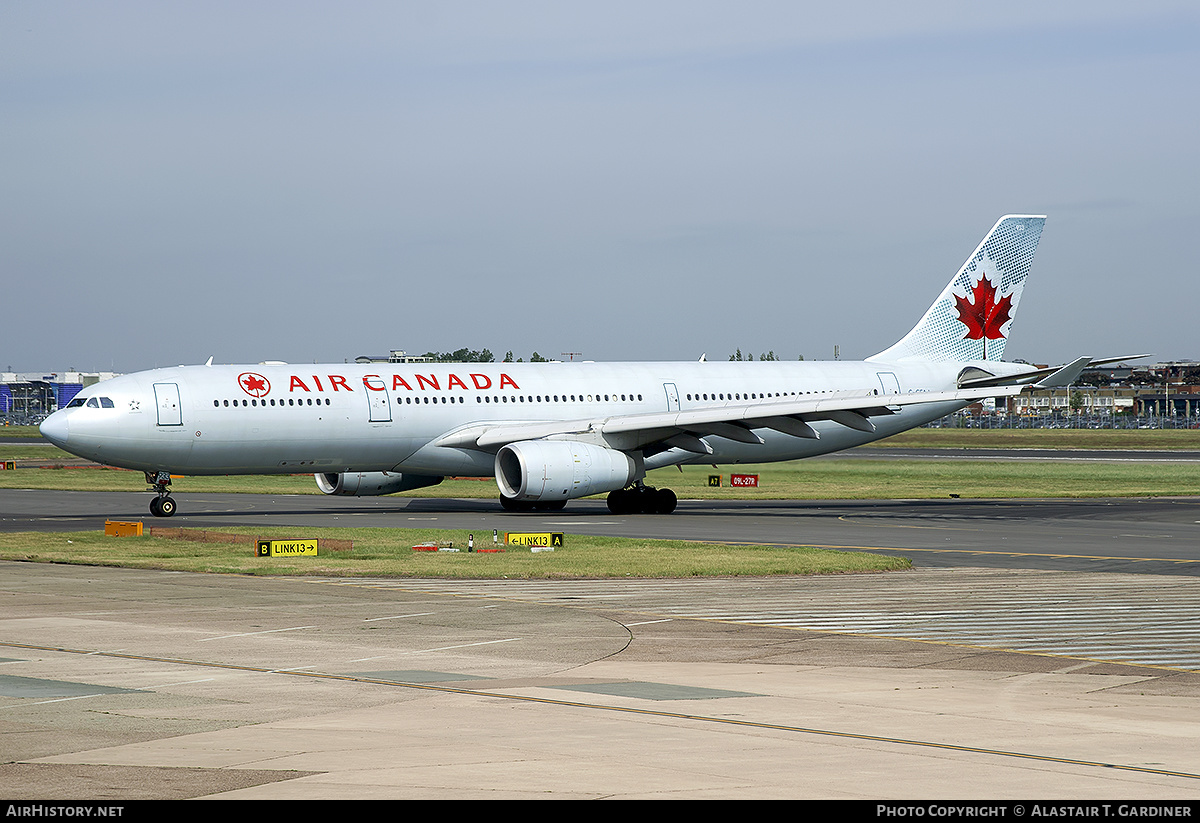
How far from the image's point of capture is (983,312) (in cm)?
5322

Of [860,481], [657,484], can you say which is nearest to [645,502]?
[657,484]

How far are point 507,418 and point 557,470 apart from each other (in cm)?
496

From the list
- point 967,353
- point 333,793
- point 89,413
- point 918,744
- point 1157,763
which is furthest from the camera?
point 967,353

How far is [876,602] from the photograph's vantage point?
70.6ft

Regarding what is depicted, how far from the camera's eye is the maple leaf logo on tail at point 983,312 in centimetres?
5300

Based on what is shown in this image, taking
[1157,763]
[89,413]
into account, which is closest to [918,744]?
[1157,763]

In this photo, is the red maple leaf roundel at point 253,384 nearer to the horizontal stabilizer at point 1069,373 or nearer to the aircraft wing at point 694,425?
the aircraft wing at point 694,425

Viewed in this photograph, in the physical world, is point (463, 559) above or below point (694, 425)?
below

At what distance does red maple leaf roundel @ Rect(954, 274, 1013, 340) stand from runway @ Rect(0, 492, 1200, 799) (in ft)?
85.0

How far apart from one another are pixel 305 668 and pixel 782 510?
30926mm

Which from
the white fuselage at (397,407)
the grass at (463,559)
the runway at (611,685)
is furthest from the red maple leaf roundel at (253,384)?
the runway at (611,685)

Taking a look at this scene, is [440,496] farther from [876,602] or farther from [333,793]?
[333,793]

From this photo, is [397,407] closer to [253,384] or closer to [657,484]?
[253,384]

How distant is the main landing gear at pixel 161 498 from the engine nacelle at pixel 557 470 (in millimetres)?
9247
